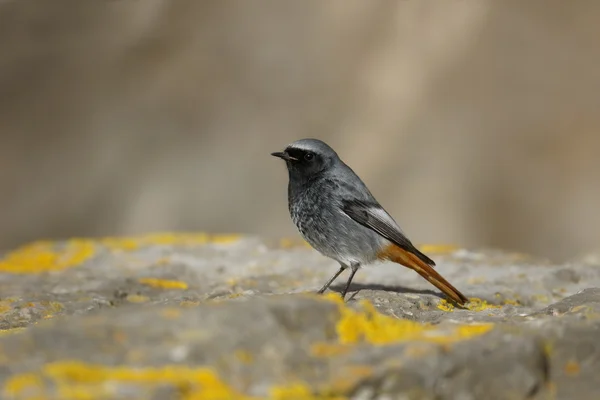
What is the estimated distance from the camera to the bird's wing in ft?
15.9

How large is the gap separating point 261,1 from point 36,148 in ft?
11.3

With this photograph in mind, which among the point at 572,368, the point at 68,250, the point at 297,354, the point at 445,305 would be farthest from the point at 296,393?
the point at 68,250

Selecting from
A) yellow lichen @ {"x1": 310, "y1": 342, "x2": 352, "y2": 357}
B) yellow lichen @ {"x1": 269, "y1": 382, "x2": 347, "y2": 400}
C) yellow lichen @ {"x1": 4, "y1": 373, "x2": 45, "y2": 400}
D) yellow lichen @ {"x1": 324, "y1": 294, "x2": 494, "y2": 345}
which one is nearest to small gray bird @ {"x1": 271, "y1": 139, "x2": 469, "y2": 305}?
yellow lichen @ {"x1": 324, "y1": 294, "x2": 494, "y2": 345}

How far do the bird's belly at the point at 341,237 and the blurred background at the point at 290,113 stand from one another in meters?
3.49

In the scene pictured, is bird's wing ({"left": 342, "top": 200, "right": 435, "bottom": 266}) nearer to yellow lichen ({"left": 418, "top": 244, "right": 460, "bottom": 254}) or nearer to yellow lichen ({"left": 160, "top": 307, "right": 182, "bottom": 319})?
yellow lichen ({"left": 418, "top": 244, "right": 460, "bottom": 254})

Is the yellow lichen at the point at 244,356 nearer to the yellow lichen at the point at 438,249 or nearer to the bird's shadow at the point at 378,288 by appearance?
the bird's shadow at the point at 378,288

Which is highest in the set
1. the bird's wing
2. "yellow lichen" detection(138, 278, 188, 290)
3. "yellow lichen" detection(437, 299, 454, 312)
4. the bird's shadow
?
the bird's wing

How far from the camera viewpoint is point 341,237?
16.2ft

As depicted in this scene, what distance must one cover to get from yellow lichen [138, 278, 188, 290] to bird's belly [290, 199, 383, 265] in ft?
3.65

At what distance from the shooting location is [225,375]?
2.33 metres

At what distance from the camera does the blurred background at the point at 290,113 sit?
27.2 ft

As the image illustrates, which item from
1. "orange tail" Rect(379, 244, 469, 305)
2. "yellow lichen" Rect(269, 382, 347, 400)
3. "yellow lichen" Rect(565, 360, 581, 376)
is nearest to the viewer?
"yellow lichen" Rect(269, 382, 347, 400)

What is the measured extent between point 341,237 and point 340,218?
0.44 feet

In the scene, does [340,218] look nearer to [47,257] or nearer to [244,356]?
[244,356]
